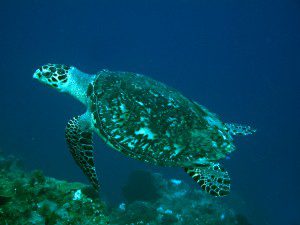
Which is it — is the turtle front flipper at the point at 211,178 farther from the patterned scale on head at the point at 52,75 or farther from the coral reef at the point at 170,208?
the coral reef at the point at 170,208

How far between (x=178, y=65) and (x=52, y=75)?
89.2 meters

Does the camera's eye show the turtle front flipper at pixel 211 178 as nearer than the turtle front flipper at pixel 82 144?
Yes

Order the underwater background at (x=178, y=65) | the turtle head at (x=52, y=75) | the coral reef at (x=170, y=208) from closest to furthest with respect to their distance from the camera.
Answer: the turtle head at (x=52, y=75)
the coral reef at (x=170, y=208)
the underwater background at (x=178, y=65)

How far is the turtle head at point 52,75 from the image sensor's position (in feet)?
19.6

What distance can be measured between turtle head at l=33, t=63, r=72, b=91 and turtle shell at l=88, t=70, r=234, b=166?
1.58 m

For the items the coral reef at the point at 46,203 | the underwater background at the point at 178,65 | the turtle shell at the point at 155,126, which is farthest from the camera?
the underwater background at the point at 178,65

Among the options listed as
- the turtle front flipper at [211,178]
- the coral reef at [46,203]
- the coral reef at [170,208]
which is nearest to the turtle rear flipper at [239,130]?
the turtle front flipper at [211,178]

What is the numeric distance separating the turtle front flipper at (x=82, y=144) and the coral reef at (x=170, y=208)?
4559 mm

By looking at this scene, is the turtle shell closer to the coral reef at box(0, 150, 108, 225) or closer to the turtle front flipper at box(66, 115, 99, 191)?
the turtle front flipper at box(66, 115, 99, 191)

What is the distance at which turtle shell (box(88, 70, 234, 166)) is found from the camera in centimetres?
418

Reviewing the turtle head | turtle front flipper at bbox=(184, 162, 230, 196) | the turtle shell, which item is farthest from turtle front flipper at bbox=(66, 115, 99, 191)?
turtle front flipper at bbox=(184, 162, 230, 196)

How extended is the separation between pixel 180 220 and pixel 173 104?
701 centimetres

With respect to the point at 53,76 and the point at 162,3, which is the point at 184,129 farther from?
the point at 162,3

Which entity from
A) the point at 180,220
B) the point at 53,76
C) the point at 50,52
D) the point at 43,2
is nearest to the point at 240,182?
the point at 180,220
